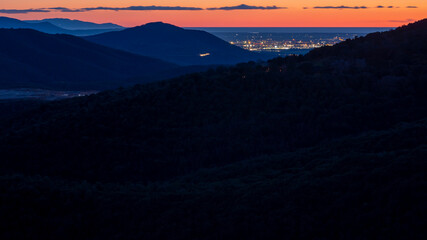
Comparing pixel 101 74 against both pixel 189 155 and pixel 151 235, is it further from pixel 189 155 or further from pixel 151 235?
pixel 151 235

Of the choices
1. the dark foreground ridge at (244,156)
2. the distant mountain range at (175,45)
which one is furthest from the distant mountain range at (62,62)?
the dark foreground ridge at (244,156)

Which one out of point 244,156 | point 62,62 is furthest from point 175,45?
point 244,156

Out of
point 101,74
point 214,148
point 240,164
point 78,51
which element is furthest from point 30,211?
point 78,51

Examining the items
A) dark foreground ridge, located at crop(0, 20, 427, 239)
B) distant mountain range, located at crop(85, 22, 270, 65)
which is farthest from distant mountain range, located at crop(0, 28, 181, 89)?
dark foreground ridge, located at crop(0, 20, 427, 239)

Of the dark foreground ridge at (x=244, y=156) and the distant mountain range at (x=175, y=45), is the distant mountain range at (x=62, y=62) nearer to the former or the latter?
the distant mountain range at (x=175, y=45)

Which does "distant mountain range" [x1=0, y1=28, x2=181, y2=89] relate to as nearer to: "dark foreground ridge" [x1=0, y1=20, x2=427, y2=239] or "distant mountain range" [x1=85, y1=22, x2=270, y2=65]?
"distant mountain range" [x1=85, y1=22, x2=270, y2=65]
